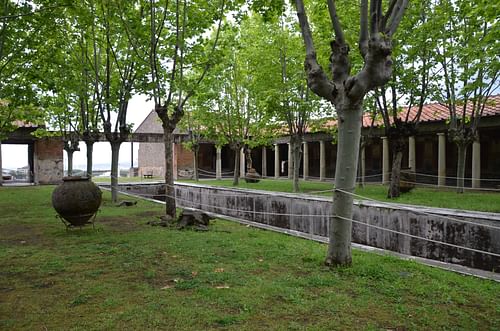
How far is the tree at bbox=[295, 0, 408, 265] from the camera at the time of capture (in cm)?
516

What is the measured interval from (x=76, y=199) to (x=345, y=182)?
6366 millimetres

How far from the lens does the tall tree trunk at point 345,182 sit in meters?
5.51

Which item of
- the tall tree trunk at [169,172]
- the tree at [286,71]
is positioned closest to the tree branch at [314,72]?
the tall tree trunk at [169,172]

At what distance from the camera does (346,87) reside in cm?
541

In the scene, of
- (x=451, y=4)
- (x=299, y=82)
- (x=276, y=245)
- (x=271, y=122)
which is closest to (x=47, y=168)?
(x=271, y=122)

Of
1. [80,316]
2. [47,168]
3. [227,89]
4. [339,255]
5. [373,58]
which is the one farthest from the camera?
[47,168]

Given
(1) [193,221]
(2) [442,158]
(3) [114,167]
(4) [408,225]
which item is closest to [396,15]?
(4) [408,225]

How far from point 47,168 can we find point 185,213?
71.5 feet

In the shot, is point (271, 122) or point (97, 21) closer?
point (97, 21)

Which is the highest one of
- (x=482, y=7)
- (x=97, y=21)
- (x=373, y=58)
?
(x=97, y=21)

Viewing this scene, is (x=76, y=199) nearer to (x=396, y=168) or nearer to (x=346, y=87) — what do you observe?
(x=346, y=87)

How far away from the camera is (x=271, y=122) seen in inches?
819

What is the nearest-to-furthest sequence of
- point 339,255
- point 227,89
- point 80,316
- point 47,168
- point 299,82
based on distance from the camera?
point 80,316 → point 339,255 → point 299,82 → point 227,89 → point 47,168

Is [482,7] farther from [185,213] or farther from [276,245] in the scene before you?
[185,213]
